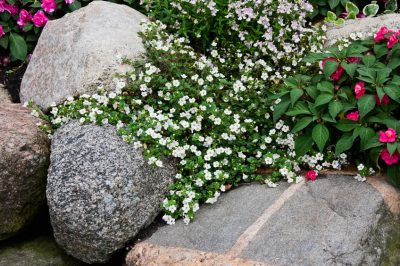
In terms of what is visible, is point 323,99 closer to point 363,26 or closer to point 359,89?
point 359,89

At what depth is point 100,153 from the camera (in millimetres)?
3416

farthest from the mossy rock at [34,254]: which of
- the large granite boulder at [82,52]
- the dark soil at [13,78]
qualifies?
the dark soil at [13,78]

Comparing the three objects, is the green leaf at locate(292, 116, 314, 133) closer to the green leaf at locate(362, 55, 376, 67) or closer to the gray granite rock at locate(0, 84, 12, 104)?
the green leaf at locate(362, 55, 376, 67)

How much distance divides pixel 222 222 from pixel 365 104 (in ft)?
3.82

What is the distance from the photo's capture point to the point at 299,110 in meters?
3.56

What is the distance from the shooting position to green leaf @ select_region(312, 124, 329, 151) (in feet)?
11.2

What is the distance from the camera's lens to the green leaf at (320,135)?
3.42m

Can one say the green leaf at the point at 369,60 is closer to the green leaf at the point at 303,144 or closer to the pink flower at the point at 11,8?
the green leaf at the point at 303,144

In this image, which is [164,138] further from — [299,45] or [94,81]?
[299,45]

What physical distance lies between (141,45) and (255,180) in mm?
1419

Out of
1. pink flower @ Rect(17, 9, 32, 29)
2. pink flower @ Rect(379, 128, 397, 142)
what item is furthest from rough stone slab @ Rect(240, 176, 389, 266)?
pink flower @ Rect(17, 9, 32, 29)

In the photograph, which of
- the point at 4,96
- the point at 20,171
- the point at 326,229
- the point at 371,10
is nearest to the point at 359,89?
the point at 326,229

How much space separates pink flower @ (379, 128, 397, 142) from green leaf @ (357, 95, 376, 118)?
0.17 m

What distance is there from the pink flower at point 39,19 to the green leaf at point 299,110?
2669 mm
